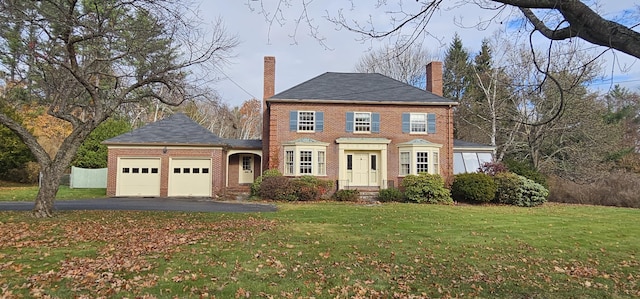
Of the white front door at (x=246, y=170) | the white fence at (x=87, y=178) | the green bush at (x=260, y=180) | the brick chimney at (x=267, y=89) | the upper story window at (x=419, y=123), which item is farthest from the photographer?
the white fence at (x=87, y=178)

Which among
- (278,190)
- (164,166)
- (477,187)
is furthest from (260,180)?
(477,187)

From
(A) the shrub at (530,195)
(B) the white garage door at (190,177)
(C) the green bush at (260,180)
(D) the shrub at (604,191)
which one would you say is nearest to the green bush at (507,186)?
(A) the shrub at (530,195)

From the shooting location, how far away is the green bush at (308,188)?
19.8 meters

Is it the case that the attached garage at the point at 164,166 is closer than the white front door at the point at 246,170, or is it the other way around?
the attached garage at the point at 164,166

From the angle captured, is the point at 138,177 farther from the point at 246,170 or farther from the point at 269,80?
the point at 269,80

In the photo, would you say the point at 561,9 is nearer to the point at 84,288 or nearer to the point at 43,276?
the point at 84,288

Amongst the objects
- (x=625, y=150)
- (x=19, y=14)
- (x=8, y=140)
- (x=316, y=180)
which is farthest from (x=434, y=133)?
(x=8, y=140)

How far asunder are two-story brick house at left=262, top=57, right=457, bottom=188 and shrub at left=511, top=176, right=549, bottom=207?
416 centimetres

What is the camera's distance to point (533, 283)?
5.88 meters

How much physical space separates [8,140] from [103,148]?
5460 millimetres

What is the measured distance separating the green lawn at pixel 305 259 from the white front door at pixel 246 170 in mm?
13398

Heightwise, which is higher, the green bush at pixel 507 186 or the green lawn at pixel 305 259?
the green bush at pixel 507 186

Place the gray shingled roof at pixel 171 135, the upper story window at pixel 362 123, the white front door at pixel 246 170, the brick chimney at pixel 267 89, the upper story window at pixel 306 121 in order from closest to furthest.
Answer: the gray shingled roof at pixel 171 135
the upper story window at pixel 306 121
the upper story window at pixel 362 123
the brick chimney at pixel 267 89
the white front door at pixel 246 170

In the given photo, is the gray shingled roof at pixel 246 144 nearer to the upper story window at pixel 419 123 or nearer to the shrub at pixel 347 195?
the shrub at pixel 347 195
